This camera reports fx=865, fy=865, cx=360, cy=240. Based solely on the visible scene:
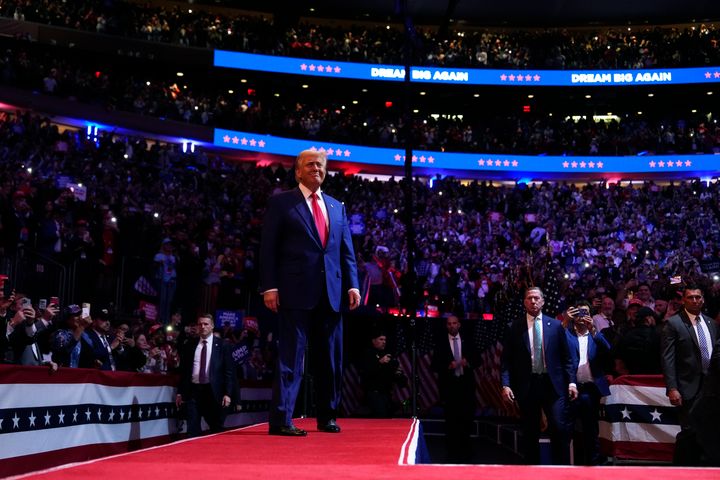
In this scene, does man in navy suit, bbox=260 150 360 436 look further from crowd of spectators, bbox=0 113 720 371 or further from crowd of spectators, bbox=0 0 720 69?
crowd of spectators, bbox=0 0 720 69

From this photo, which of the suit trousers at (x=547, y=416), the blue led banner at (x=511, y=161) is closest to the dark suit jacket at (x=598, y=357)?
the suit trousers at (x=547, y=416)

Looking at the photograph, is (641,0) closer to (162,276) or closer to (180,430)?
(162,276)

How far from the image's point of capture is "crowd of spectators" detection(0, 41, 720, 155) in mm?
31058

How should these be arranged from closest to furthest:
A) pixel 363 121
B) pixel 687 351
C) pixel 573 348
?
pixel 687 351 < pixel 573 348 < pixel 363 121

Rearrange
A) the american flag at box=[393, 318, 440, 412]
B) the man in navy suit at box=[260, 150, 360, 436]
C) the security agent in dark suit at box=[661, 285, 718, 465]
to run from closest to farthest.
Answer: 1. the man in navy suit at box=[260, 150, 360, 436]
2. the security agent in dark suit at box=[661, 285, 718, 465]
3. the american flag at box=[393, 318, 440, 412]

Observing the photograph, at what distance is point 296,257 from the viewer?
5512 mm

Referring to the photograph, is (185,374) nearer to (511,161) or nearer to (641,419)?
(641,419)

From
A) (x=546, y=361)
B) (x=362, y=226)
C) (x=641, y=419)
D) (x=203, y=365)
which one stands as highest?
(x=362, y=226)

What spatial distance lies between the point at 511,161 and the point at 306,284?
3164 centimetres

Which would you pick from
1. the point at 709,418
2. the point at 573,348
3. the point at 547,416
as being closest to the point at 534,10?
the point at 573,348

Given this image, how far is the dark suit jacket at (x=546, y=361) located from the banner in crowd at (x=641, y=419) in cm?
201

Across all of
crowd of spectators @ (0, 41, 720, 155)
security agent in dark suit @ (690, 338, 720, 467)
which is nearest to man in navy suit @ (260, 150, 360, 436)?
security agent in dark suit @ (690, 338, 720, 467)

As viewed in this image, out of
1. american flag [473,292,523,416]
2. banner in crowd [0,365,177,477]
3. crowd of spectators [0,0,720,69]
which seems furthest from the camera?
crowd of spectators [0,0,720,69]

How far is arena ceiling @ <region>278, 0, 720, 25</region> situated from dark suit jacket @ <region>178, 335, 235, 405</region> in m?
30.0
